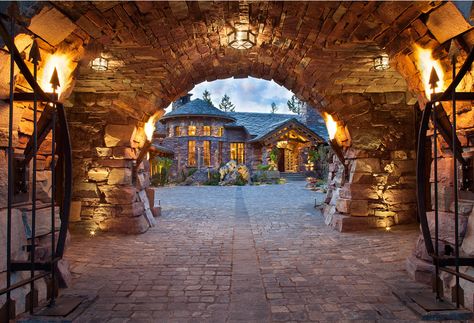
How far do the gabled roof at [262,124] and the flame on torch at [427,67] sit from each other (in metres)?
22.0

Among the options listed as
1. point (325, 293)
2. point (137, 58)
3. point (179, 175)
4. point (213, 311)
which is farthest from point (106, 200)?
point (179, 175)

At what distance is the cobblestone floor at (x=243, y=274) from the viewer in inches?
111

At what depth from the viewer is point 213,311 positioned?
2826 millimetres

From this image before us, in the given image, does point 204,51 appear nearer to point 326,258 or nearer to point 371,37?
point 371,37

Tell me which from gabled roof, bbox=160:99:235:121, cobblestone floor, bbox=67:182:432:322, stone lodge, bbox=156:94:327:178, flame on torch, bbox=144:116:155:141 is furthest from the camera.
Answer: stone lodge, bbox=156:94:327:178

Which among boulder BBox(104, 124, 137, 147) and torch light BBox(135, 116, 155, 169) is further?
torch light BBox(135, 116, 155, 169)

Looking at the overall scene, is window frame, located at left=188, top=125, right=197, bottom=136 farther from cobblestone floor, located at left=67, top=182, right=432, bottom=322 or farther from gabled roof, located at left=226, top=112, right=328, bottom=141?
cobblestone floor, located at left=67, top=182, right=432, bottom=322

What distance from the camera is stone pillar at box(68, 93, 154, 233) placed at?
6.36 meters

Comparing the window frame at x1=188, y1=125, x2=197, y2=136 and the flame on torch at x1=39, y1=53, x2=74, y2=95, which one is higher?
the window frame at x1=188, y1=125, x2=197, y2=136

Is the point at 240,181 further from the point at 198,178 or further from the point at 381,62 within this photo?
the point at 381,62

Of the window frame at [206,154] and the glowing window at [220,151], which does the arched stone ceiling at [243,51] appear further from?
the glowing window at [220,151]

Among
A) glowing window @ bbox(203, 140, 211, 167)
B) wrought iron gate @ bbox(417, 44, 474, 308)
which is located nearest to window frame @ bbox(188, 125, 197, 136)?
glowing window @ bbox(203, 140, 211, 167)

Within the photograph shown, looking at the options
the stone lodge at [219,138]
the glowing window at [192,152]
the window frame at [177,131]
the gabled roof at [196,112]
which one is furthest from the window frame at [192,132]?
the gabled roof at [196,112]

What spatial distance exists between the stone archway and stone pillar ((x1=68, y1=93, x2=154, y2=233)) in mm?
22
